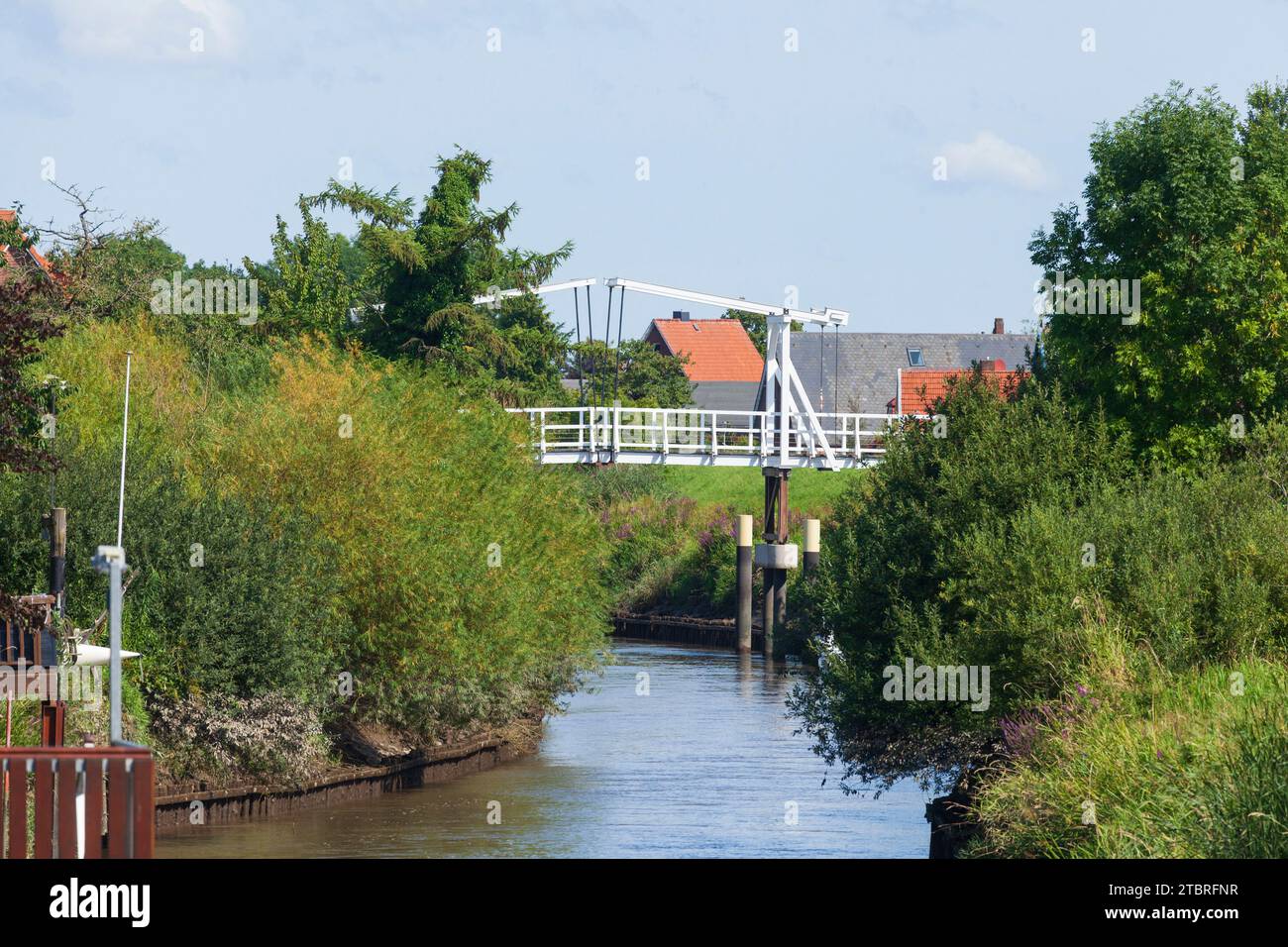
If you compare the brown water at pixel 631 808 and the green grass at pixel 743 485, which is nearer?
the brown water at pixel 631 808

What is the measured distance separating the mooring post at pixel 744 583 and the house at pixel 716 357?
184ft

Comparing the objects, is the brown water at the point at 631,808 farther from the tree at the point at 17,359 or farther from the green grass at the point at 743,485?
the green grass at the point at 743,485

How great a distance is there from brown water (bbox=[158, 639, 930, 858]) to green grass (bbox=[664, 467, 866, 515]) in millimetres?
35301

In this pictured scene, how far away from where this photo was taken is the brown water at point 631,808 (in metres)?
26.8

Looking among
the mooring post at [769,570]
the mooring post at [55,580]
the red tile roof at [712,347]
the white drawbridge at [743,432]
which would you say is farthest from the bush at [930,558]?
the red tile roof at [712,347]

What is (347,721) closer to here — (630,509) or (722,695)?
(722,695)

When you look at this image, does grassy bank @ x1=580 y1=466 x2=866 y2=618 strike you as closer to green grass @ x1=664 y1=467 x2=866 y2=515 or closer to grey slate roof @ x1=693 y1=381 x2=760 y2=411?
green grass @ x1=664 y1=467 x2=866 y2=515

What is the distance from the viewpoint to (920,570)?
1079 inches

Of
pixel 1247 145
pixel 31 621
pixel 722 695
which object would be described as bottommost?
pixel 722 695

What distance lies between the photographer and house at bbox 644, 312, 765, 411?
121 m

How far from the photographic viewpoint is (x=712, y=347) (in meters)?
126
